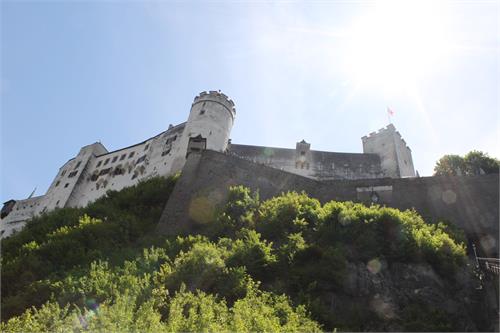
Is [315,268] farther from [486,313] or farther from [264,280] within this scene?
[486,313]

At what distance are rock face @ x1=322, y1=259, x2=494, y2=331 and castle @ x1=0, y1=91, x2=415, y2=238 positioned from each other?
61.1ft

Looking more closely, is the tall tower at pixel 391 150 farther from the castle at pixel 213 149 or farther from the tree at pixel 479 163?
the tree at pixel 479 163

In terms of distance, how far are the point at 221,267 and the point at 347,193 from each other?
943cm

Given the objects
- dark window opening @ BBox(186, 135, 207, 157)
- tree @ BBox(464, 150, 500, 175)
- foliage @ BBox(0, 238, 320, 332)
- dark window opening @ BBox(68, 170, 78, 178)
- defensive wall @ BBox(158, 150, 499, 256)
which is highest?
tree @ BBox(464, 150, 500, 175)

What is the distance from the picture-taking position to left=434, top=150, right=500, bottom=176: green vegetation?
32.2 m

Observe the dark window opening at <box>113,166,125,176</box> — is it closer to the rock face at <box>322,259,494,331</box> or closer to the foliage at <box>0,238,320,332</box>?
the foliage at <box>0,238,320,332</box>

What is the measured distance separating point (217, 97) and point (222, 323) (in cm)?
2748

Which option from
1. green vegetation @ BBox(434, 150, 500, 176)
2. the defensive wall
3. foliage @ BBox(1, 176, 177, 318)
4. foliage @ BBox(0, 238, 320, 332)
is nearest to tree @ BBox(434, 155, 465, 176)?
green vegetation @ BBox(434, 150, 500, 176)

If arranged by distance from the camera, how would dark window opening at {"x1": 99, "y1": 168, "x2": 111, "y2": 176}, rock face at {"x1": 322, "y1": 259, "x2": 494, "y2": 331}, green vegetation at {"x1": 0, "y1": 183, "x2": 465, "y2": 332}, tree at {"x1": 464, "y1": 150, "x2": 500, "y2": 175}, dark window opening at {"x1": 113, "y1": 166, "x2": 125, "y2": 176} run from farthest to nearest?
dark window opening at {"x1": 99, "y1": 168, "x2": 111, "y2": 176}
dark window opening at {"x1": 113, "y1": 166, "x2": 125, "y2": 176}
tree at {"x1": 464, "y1": 150, "x2": 500, "y2": 175}
rock face at {"x1": 322, "y1": 259, "x2": 494, "y2": 331}
green vegetation at {"x1": 0, "y1": 183, "x2": 465, "y2": 332}

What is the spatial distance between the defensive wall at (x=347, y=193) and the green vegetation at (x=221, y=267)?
1365 mm

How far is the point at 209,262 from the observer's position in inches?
508

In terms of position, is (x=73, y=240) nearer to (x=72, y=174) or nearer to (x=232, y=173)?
(x=232, y=173)

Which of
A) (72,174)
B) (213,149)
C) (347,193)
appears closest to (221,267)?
(347,193)

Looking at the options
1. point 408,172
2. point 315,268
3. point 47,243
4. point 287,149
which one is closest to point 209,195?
point 47,243
